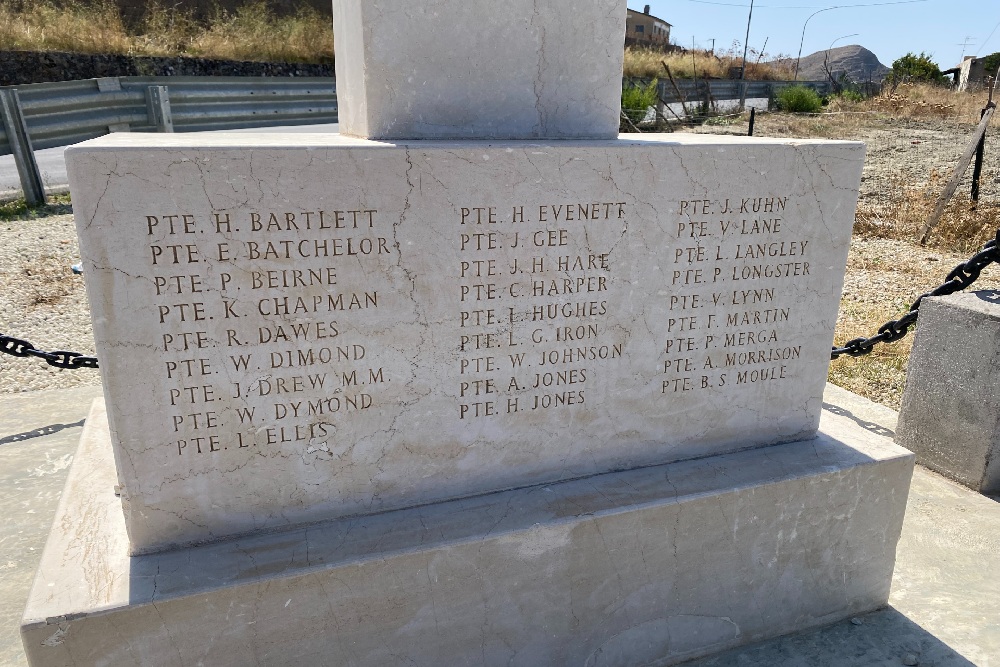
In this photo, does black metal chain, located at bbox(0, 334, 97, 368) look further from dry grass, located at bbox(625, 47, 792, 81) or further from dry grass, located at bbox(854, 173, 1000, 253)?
dry grass, located at bbox(625, 47, 792, 81)

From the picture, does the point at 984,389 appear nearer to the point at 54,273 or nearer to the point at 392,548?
the point at 392,548

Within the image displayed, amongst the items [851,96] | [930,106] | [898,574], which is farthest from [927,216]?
[851,96]

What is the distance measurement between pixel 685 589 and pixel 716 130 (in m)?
16.1

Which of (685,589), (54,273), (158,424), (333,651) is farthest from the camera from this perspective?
(54,273)

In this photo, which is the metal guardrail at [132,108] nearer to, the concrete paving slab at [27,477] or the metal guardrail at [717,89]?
the concrete paving slab at [27,477]

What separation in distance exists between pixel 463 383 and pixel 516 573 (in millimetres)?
633

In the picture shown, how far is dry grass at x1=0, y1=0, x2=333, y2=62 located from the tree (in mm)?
23450

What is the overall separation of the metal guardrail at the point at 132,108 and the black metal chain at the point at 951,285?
31.8 feet

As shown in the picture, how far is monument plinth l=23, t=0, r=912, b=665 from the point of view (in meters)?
1.95

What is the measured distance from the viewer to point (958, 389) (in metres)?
3.53

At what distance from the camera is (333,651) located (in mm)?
2162

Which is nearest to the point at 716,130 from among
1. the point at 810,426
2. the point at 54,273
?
the point at 54,273

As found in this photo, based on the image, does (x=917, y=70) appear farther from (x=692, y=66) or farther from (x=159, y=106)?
(x=159, y=106)

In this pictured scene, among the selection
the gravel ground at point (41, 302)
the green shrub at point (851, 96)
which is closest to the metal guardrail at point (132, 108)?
the gravel ground at point (41, 302)
